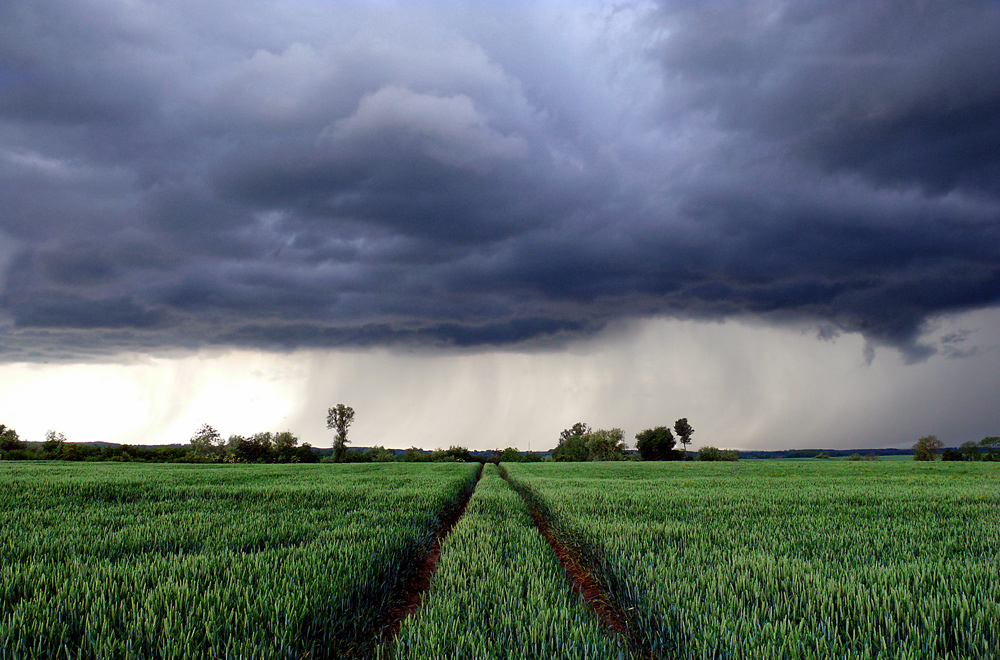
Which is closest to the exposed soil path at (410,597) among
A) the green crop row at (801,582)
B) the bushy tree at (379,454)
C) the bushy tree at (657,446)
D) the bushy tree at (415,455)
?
the green crop row at (801,582)

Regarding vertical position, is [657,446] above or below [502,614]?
below

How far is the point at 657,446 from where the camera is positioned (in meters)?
105

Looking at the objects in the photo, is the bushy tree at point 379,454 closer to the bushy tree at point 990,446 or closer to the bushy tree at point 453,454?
the bushy tree at point 453,454

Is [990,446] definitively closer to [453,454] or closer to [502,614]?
[453,454]

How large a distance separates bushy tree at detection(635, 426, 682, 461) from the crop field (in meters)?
101

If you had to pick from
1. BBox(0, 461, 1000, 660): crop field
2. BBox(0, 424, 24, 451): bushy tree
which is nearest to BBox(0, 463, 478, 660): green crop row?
BBox(0, 461, 1000, 660): crop field

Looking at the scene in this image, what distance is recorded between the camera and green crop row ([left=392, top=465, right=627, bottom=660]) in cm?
336

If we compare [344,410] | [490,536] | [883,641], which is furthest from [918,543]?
[344,410]

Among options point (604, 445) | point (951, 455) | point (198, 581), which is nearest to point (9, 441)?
point (198, 581)

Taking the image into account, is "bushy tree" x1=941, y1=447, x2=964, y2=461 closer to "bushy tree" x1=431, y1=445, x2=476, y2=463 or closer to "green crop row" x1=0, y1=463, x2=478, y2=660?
"bushy tree" x1=431, y1=445, x2=476, y2=463

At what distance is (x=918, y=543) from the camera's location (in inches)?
269

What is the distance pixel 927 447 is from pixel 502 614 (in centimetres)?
11442

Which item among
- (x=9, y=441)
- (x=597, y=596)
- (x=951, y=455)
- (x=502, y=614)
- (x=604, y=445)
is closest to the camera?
(x=502, y=614)

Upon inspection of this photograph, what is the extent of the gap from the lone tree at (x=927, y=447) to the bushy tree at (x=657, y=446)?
42599 mm
